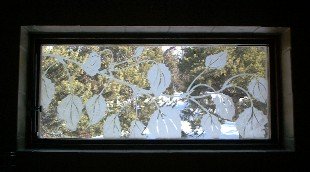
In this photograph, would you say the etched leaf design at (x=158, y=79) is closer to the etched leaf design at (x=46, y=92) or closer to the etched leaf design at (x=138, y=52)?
the etched leaf design at (x=138, y=52)

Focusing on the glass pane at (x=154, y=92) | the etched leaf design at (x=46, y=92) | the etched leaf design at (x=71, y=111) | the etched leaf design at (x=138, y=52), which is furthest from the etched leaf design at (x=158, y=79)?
the etched leaf design at (x=46, y=92)

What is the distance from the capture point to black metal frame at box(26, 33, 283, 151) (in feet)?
6.64

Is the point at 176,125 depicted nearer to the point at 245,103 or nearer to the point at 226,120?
the point at 226,120

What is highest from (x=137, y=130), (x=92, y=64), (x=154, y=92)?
(x=92, y=64)

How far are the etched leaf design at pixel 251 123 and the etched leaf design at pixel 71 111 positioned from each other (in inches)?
36.3

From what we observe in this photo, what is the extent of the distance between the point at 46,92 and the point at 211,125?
38.2 inches

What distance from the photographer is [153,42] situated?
6.93 ft

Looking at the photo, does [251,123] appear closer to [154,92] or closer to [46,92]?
[154,92]

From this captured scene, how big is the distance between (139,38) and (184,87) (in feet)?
1.27

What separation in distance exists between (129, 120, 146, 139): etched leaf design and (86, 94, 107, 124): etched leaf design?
181 millimetres

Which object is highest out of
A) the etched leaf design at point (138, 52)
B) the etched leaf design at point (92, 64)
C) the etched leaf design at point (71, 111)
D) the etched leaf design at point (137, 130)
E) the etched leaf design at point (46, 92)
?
the etched leaf design at point (138, 52)
